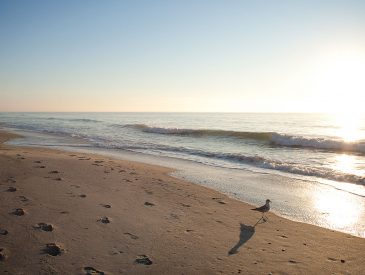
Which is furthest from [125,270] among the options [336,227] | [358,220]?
[358,220]

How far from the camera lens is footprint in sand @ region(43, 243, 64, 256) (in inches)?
177

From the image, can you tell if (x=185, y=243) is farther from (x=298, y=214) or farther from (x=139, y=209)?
(x=298, y=214)

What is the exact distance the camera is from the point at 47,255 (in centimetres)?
441

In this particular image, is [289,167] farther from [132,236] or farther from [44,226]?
[44,226]

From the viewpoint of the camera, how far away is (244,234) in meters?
5.97

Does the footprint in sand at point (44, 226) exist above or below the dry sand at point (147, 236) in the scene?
above

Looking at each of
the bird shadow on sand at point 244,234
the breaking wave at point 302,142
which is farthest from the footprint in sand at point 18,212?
the breaking wave at point 302,142

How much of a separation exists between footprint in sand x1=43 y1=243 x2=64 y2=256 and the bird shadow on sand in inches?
98.9

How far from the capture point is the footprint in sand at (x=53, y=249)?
4.49m

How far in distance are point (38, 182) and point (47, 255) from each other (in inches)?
167

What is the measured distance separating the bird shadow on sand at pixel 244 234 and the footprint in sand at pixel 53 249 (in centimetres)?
251

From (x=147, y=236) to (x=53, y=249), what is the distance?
1484 mm

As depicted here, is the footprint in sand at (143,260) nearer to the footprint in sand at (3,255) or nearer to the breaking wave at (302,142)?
the footprint in sand at (3,255)

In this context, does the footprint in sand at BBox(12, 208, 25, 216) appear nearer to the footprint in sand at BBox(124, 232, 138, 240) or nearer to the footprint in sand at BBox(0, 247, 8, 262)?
the footprint in sand at BBox(0, 247, 8, 262)
